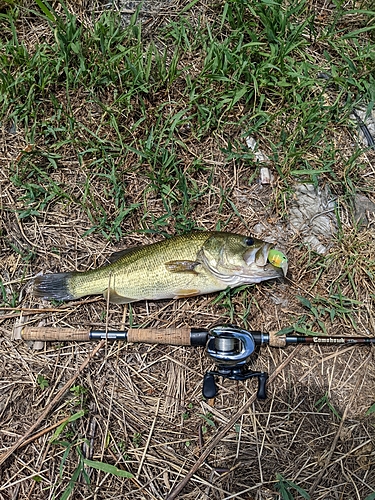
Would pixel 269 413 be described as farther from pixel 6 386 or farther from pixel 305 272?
pixel 6 386

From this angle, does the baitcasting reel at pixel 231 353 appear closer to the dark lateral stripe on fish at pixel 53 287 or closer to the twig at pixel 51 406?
the twig at pixel 51 406

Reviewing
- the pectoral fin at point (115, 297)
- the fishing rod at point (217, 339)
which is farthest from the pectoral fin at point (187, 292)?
the pectoral fin at point (115, 297)

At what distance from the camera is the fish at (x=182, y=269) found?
3.67 m

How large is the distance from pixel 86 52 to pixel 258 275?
266cm

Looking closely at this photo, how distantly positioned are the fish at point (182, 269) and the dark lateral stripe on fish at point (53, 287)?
7cm

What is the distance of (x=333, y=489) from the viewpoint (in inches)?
145

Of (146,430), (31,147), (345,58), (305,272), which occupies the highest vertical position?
(345,58)

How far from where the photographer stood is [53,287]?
390 cm

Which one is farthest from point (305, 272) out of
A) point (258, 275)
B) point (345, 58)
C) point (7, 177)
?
point (7, 177)

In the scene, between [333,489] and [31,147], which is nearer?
[333,489]

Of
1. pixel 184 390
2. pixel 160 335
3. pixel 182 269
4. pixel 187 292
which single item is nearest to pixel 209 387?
pixel 184 390

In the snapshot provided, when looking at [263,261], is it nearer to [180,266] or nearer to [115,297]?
[180,266]

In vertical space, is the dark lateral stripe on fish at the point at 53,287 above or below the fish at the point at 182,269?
below

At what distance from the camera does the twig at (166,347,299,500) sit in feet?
12.0
